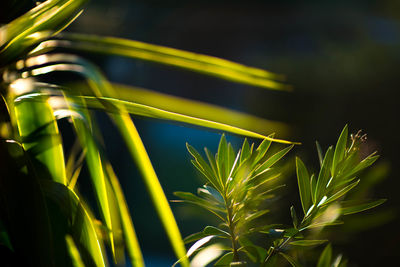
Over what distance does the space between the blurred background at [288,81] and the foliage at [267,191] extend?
0.08ft

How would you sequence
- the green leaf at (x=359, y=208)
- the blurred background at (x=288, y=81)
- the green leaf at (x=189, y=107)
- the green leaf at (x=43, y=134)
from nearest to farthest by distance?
the green leaf at (x=359, y=208) → the green leaf at (x=43, y=134) → the green leaf at (x=189, y=107) → the blurred background at (x=288, y=81)

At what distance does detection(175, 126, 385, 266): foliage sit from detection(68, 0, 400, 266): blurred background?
0.03 m

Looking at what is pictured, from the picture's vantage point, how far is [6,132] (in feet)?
1.23

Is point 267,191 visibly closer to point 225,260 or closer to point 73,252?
point 225,260

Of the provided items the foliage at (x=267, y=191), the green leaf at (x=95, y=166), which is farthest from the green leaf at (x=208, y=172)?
the green leaf at (x=95, y=166)

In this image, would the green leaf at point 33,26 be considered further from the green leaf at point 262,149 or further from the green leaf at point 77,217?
the green leaf at point 262,149

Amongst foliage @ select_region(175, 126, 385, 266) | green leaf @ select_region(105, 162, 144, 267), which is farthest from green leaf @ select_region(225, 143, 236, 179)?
green leaf @ select_region(105, 162, 144, 267)

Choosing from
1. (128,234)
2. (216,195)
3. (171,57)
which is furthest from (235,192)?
(171,57)

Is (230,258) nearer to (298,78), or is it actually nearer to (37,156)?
(37,156)

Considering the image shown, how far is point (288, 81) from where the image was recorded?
7.07ft

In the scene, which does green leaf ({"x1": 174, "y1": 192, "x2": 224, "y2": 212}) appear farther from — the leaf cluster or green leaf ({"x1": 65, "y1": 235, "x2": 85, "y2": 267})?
green leaf ({"x1": 65, "y1": 235, "x2": 85, "y2": 267})

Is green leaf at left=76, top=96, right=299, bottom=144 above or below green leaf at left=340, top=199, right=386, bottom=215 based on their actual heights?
above

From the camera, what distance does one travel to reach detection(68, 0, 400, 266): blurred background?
5.20ft

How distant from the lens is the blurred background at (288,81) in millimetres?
1584
